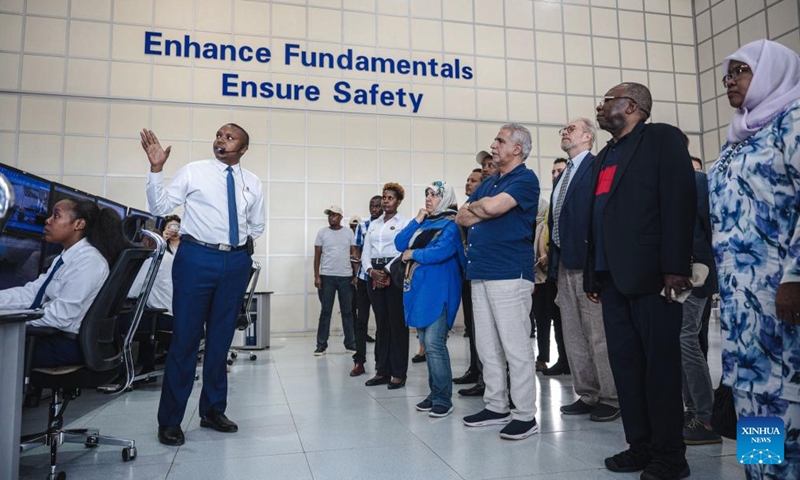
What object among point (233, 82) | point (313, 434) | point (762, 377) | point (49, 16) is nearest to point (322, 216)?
point (233, 82)

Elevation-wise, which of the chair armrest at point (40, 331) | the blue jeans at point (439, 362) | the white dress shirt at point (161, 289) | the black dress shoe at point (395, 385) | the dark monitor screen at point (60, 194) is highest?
the dark monitor screen at point (60, 194)

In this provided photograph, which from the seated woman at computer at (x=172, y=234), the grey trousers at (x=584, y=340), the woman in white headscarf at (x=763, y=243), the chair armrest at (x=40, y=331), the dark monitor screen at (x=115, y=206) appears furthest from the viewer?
the seated woman at computer at (x=172, y=234)

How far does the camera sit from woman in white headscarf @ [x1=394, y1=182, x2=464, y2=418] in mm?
2949

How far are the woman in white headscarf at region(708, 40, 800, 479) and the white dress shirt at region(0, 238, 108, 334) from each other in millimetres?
2350

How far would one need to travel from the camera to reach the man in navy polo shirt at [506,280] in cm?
251

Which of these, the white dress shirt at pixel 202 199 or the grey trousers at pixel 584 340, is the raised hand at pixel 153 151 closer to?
the white dress shirt at pixel 202 199

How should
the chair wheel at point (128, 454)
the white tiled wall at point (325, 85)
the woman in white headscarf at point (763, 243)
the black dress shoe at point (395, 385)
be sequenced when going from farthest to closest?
the white tiled wall at point (325, 85) → the black dress shoe at point (395, 385) → the chair wheel at point (128, 454) → the woman in white headscarf at point (763, 243)

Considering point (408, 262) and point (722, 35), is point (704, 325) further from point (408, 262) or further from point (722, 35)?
point (722, 35)

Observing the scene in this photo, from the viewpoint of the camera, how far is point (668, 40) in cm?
880

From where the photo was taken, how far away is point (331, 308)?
557cm

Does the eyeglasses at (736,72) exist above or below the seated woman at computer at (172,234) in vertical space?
above

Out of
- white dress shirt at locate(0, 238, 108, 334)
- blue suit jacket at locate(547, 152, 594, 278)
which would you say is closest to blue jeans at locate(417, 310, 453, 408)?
blue suit jacket at locate(547, 152, 594, 278)

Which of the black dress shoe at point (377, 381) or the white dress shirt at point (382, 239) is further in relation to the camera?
the white dress shirt at point (382, 239)

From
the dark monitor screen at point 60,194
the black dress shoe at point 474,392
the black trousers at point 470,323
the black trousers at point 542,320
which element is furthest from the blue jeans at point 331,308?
the dark monitor screen at point 60,194
